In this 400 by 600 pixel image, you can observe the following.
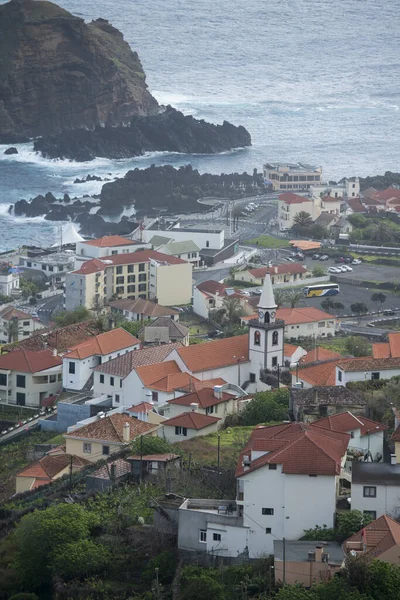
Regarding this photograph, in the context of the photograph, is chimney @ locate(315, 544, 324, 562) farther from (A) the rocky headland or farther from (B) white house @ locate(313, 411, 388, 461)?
(A) the rocky headland

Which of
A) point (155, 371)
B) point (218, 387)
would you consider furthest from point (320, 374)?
point (155, 371)

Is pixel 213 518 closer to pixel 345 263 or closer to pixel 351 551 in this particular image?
pixel 351 551

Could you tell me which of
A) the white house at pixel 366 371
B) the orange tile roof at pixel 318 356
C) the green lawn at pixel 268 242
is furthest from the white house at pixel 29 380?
the green lawn at pixel 268 242

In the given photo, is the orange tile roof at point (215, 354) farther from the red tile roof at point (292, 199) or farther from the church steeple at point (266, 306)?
the red tile roof at point (292, 199)

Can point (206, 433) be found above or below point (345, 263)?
above

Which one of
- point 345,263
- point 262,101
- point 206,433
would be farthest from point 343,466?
point 262,101

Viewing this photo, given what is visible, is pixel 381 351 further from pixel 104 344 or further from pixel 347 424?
pixel 347 424

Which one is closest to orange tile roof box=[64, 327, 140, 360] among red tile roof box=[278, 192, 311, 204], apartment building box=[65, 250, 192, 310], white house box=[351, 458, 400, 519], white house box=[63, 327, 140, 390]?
white house box=[63, 327, 140, 390]
